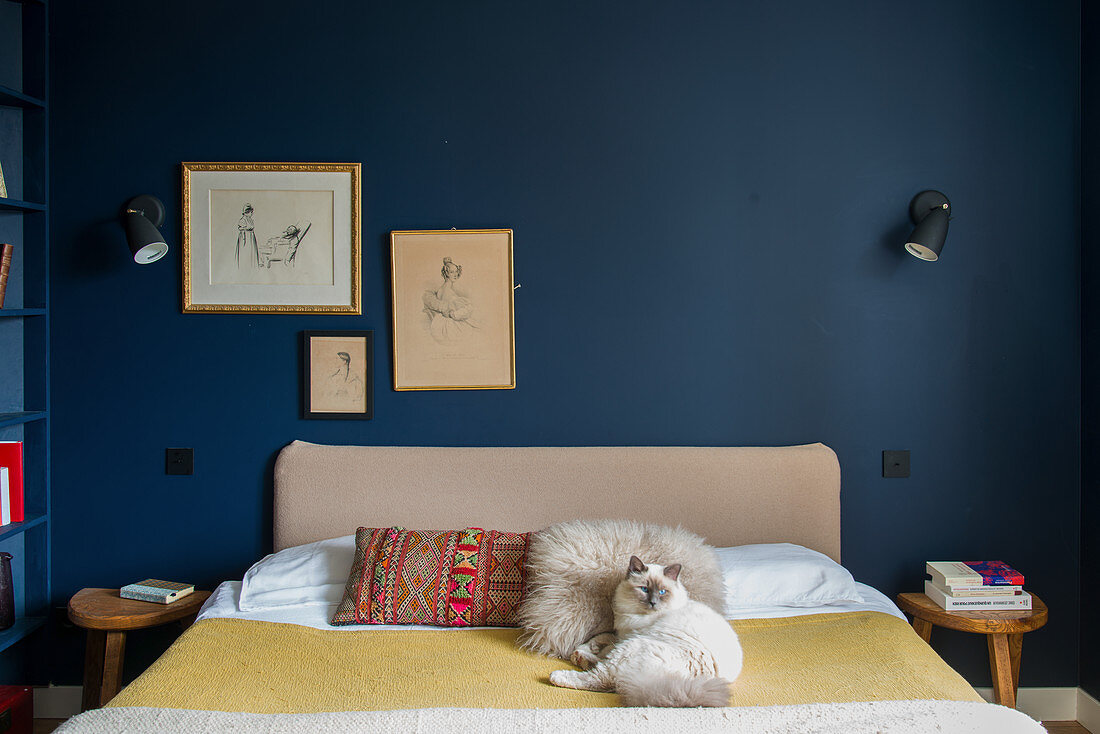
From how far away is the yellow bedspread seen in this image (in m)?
1.68

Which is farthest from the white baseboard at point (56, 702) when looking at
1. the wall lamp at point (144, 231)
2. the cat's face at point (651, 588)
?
the cat's face at point (651, 588)

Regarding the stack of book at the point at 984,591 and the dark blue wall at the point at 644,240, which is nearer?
the stack of book at the point at 984,591

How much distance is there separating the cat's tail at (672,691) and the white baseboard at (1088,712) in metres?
1.87

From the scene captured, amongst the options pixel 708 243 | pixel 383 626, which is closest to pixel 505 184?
pixel 708 243

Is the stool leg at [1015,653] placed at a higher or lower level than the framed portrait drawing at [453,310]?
lower

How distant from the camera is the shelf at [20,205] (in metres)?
2.51

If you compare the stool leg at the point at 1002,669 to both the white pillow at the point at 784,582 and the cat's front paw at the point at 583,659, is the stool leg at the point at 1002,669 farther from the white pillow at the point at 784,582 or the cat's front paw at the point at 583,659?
the cat's front paw at the point at 583,659

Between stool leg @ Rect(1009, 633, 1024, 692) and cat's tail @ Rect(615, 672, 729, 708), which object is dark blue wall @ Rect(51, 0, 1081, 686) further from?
cat's tail @ Rect(615, 672, 729, 708)

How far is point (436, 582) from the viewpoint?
218 centimetres

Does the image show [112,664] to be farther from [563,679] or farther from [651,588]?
[651,588]

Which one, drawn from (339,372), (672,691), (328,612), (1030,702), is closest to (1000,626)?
(1030,702)

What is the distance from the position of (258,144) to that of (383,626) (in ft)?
5.74

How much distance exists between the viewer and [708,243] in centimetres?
275

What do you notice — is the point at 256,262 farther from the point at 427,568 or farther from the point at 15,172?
the point at 427,568
